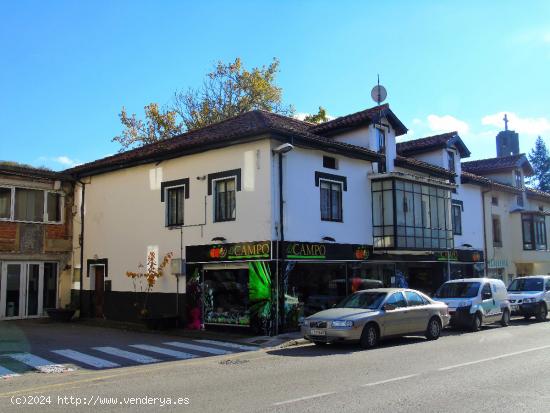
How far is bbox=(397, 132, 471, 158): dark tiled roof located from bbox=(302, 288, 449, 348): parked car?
40.2ft

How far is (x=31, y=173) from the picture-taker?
22.8m

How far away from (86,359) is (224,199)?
7713 mm

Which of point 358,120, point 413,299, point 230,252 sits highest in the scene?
point 358,120

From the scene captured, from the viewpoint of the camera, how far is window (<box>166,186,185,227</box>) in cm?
2041

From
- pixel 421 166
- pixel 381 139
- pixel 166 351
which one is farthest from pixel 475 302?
pixel 166 351

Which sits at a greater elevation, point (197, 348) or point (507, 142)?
point (507, 142)

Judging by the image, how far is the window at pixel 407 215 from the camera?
21094 mm

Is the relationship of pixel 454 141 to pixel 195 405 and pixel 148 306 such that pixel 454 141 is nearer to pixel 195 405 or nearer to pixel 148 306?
pixel 148 306

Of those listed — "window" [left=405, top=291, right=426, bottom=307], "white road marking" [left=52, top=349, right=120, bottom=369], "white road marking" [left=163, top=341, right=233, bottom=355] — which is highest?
"window" [left=405, top=291, right=426, bottom=307]

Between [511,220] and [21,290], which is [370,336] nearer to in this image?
[21,290]

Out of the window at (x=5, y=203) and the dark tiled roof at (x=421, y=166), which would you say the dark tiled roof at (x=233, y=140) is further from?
the window at (x=5, y=203)

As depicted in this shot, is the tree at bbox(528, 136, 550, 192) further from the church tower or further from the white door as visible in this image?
the white door

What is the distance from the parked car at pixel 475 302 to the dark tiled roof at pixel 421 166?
5697 millimetres

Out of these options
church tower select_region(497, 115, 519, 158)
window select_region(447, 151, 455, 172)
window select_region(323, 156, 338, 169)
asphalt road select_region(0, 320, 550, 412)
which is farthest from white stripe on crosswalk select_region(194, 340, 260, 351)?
church tower select_region(497, 115, 519, 158)
